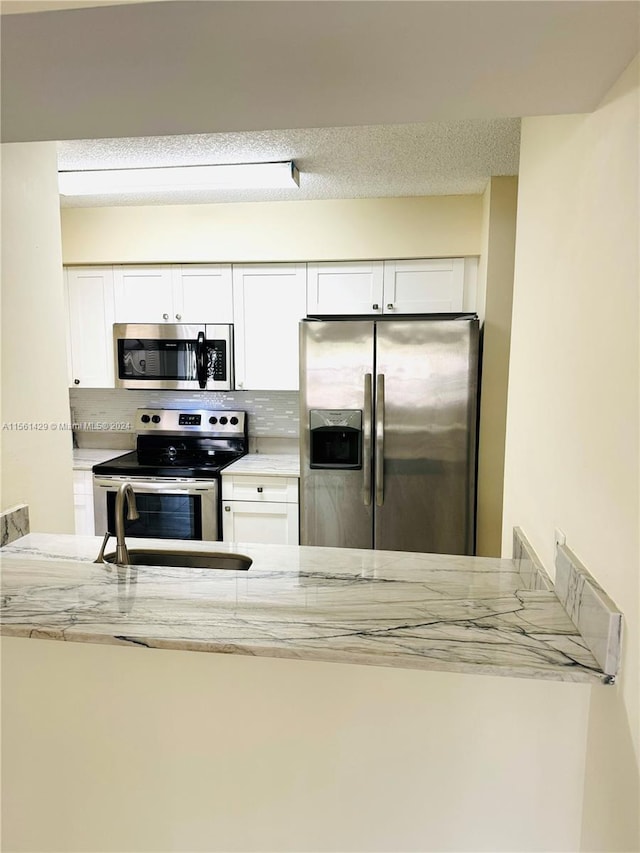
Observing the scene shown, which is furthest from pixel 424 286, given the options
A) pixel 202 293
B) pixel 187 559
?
pixel 187 559

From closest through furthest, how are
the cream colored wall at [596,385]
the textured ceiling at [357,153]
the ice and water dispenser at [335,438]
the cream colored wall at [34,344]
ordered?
the cream colored wall at [596,385]
the cream colored wall at [34,344]
the textured ceiling at [357,153]
the ice and water dispenser at [335,438]

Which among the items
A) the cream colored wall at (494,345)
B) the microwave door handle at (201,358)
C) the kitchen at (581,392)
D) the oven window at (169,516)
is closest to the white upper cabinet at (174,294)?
the microwave door handle at (201,358)

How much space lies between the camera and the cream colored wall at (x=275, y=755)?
92cm

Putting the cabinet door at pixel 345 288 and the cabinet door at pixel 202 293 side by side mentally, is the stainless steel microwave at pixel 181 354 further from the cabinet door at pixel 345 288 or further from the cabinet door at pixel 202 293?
the cabinet door at pixel 345 288

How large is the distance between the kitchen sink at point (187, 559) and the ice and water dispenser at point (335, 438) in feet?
4.23

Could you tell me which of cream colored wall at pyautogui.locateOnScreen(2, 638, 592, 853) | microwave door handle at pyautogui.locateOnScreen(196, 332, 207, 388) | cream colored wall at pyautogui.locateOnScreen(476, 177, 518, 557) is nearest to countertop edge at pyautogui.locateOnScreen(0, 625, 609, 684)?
cream colored wall at pyautogui.locateOnScreen(2, 638, 592, 853)

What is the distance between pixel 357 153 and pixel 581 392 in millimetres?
1858

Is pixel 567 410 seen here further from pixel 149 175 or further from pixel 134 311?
pixel 134 311

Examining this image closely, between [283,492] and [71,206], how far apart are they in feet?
7.19

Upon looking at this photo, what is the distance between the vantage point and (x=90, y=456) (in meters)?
3.63

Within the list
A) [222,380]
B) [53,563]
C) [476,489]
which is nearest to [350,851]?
[53,563]

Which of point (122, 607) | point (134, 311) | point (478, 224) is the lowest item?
point (122, 607)

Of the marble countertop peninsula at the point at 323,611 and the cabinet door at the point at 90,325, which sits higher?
the cabinet door at the point at 90,325

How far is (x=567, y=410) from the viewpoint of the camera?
39.2 inches
